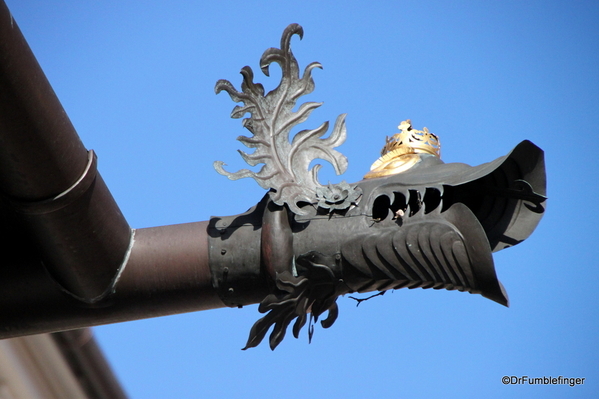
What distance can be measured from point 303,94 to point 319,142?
0.23m

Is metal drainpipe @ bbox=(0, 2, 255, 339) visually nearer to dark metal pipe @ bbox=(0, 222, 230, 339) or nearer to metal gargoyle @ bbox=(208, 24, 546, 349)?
dark metal pipe @ bbox=(0, 222, 230, 339)

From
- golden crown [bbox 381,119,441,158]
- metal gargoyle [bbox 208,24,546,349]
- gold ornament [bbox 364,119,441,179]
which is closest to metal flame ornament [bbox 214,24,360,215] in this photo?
metal gargoyle [bbox 208,24,546,349]

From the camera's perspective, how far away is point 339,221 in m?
3.73

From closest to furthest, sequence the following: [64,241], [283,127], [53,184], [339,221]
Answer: [53,184] → [64,241] → [339,221] → [283,127]

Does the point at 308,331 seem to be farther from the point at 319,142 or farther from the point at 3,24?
the point at 3,24

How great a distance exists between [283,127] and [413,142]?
2.16 ft

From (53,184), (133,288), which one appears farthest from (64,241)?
(133,288)

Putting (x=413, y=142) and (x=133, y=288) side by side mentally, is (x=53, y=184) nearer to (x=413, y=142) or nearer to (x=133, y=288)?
(x=133, y=288)

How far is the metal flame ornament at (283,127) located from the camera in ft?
12.8

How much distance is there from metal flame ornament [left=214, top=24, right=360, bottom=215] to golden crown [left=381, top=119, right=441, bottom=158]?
0.34 m

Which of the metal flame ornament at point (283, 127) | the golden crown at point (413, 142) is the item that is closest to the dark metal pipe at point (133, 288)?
the metal flame ornament at point (283, 127)

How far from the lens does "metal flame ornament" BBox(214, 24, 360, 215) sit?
389cm

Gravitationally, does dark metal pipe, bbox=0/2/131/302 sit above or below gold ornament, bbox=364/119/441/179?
above

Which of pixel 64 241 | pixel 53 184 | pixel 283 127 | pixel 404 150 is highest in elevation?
pixel 53 184
